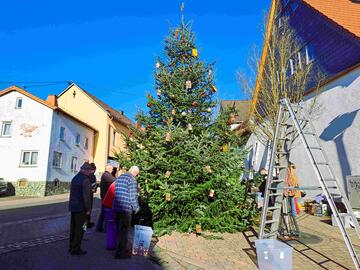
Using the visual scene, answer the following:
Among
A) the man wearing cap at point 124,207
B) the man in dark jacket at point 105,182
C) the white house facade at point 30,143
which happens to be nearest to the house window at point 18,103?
the white house facade at point 30,143

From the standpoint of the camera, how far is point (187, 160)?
8.66 meters

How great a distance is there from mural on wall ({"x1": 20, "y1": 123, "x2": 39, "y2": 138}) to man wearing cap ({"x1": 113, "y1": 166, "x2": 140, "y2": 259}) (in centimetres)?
2116

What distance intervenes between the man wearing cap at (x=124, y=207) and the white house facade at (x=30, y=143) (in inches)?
775

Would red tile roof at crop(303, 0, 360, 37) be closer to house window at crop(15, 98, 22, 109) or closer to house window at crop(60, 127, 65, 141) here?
house window at crop(60, 127, 65, 141)

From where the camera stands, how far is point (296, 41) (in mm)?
14391

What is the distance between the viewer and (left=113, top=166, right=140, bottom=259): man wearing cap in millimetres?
6066

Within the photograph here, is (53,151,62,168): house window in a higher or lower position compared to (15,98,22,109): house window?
lower

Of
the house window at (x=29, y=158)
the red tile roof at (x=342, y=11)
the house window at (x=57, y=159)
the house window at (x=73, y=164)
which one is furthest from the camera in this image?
the house window at (x=73, y=164)

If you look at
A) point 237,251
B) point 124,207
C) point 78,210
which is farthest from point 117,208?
point 237,251

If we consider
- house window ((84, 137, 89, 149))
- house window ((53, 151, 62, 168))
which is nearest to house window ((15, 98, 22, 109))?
house window ((53, 151, 62, 168))

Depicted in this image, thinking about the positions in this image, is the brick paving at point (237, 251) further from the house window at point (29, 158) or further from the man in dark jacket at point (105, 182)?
the house window at point (29, 158)

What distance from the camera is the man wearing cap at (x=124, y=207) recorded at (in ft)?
19.9

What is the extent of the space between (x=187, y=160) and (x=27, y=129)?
20489 mm

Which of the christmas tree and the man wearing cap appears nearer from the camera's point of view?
the man wearing cap
